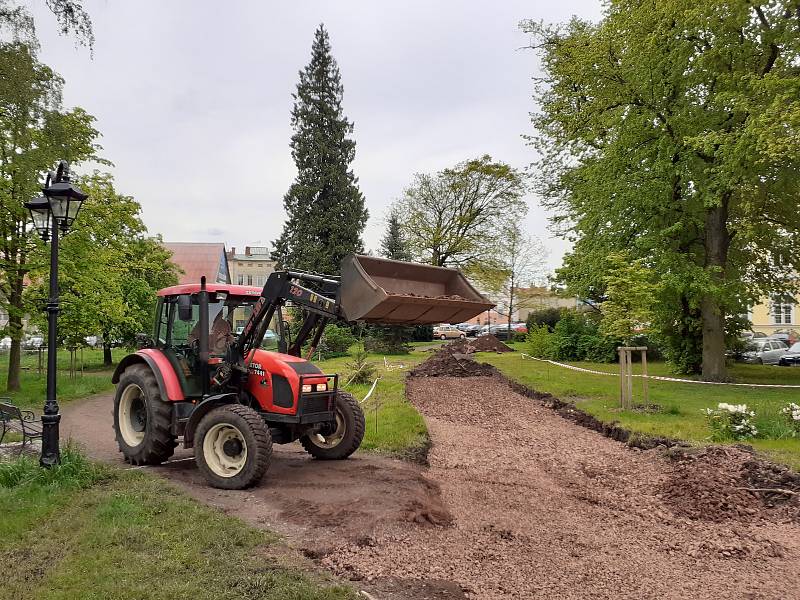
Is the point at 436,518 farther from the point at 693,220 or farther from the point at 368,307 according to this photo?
the point at 693,220

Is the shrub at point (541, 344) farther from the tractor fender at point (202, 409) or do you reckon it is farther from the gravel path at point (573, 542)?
the tractor fender at point (202, 409)

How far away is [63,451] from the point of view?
780cm

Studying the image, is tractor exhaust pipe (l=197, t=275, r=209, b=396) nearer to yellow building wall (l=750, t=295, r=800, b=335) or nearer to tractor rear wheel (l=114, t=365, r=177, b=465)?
tractor rear wheel (l=114, t=365, r=177, b=465)

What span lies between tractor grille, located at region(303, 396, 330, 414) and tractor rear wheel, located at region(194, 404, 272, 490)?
594 mm

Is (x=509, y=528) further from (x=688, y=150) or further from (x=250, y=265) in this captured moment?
(x=250, y=265)

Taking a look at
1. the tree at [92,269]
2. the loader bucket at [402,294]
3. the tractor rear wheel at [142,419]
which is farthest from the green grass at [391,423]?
the tree at [92,269]

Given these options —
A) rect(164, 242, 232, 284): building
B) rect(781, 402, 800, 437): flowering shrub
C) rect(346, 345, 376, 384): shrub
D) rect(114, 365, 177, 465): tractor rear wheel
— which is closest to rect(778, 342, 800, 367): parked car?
rect(346, 345, 376, 384): shrub

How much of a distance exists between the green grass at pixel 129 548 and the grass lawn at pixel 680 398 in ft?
23.8

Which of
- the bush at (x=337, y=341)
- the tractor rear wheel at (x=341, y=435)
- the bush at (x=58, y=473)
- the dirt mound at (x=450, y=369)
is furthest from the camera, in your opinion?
the bush at (x=337, y=341)

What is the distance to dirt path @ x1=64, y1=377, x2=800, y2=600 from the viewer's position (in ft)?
16.0

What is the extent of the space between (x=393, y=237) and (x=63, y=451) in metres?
37.8

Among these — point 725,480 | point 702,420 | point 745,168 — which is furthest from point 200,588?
point 745,168

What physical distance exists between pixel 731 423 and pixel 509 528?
6.40 meters

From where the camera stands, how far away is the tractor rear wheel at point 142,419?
8289 millimetres
